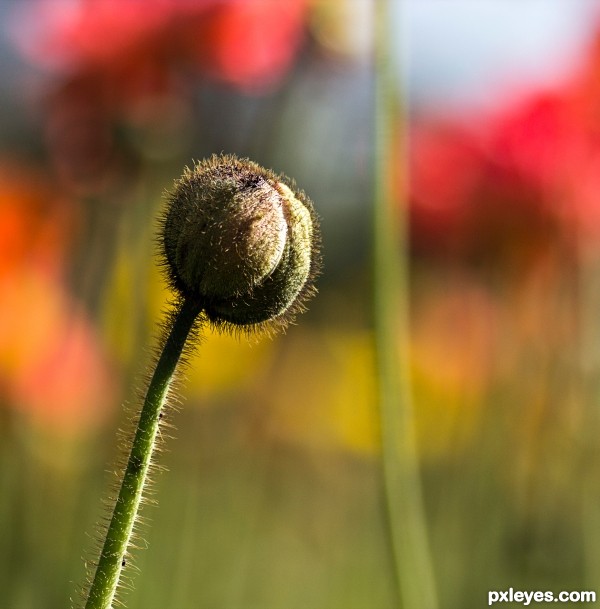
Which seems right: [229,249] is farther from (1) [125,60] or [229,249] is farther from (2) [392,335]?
(1) [125,60]

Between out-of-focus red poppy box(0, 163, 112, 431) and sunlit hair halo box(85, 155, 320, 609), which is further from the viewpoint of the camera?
→ out-of-focus red poppy box(0, 163, 112, 431)

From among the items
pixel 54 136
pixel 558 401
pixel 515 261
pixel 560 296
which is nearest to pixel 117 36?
pixel 54 136

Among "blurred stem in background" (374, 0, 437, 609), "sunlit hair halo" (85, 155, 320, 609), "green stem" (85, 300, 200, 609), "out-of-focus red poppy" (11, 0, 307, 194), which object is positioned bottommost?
"green stem" (85, 300, 200, 609)

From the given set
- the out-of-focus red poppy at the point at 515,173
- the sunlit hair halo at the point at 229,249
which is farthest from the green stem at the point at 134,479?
the out-of-focus red poppy at the point at 515,173

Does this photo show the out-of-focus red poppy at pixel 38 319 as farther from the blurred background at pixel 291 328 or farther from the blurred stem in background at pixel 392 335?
the blurred stem in background at pixel 392 335

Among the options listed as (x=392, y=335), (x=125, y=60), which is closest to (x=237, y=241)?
(x=392, y=335)

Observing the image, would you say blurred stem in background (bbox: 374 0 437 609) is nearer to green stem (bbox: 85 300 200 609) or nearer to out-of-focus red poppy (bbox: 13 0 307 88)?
out-of-focus red poppy (bbox: 13 0 307 88)

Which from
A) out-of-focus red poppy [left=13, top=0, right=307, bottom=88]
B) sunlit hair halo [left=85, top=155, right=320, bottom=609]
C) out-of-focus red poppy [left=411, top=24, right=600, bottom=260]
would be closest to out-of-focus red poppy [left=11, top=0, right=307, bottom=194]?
out-of-focus red poppy [left=13, top=0, right=307, bottom=88]
